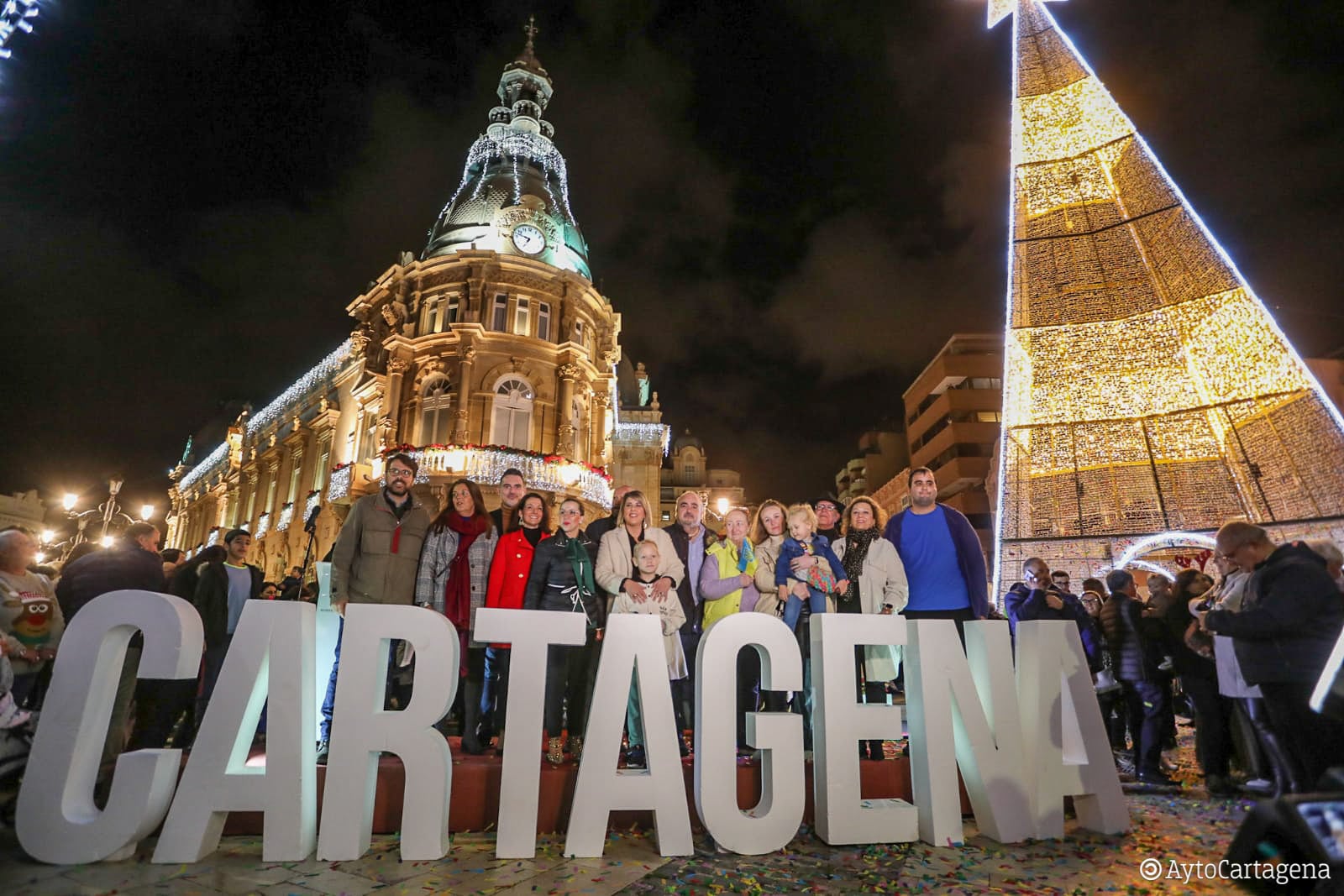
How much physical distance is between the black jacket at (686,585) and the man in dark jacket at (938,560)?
1.58 m

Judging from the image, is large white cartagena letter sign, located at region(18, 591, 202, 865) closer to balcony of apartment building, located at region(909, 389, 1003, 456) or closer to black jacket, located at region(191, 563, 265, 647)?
black jacket, located at region(191, 563, 265, 647)

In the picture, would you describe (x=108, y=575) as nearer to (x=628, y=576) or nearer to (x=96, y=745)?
(x=96, y=745)

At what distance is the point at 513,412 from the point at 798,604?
19.2 meters

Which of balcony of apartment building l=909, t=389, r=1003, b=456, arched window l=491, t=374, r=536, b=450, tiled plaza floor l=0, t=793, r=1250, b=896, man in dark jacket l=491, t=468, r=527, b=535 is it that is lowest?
tiled plaza floor l=0, t=793, r=1250, b=896

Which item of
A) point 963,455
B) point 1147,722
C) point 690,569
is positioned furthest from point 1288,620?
point 963,455

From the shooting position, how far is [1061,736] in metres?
3.94

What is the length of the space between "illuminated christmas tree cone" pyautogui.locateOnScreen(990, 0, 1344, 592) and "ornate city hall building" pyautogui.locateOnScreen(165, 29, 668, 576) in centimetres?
1513

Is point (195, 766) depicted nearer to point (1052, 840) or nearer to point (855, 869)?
point (855, 869)

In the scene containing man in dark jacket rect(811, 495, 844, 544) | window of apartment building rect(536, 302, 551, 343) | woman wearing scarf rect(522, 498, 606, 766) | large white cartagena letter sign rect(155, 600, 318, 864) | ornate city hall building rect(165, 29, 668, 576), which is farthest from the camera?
window of apartment building rect(536, 302, 551, 343)

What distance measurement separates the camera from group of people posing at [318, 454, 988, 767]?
466 cm

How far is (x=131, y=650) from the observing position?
419cm

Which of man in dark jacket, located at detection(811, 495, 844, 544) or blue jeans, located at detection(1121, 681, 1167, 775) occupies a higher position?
man in dark jacket, located at detection(811, 495, 844, 544)

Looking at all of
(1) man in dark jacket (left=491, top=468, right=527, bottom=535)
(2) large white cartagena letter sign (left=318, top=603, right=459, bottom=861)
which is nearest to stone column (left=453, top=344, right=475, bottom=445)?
(1) man in dark jacket (left=491, top=468, right=527, bottom=535)

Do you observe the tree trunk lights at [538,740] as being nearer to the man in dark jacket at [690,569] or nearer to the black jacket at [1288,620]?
the black jacket at [1288,620]
